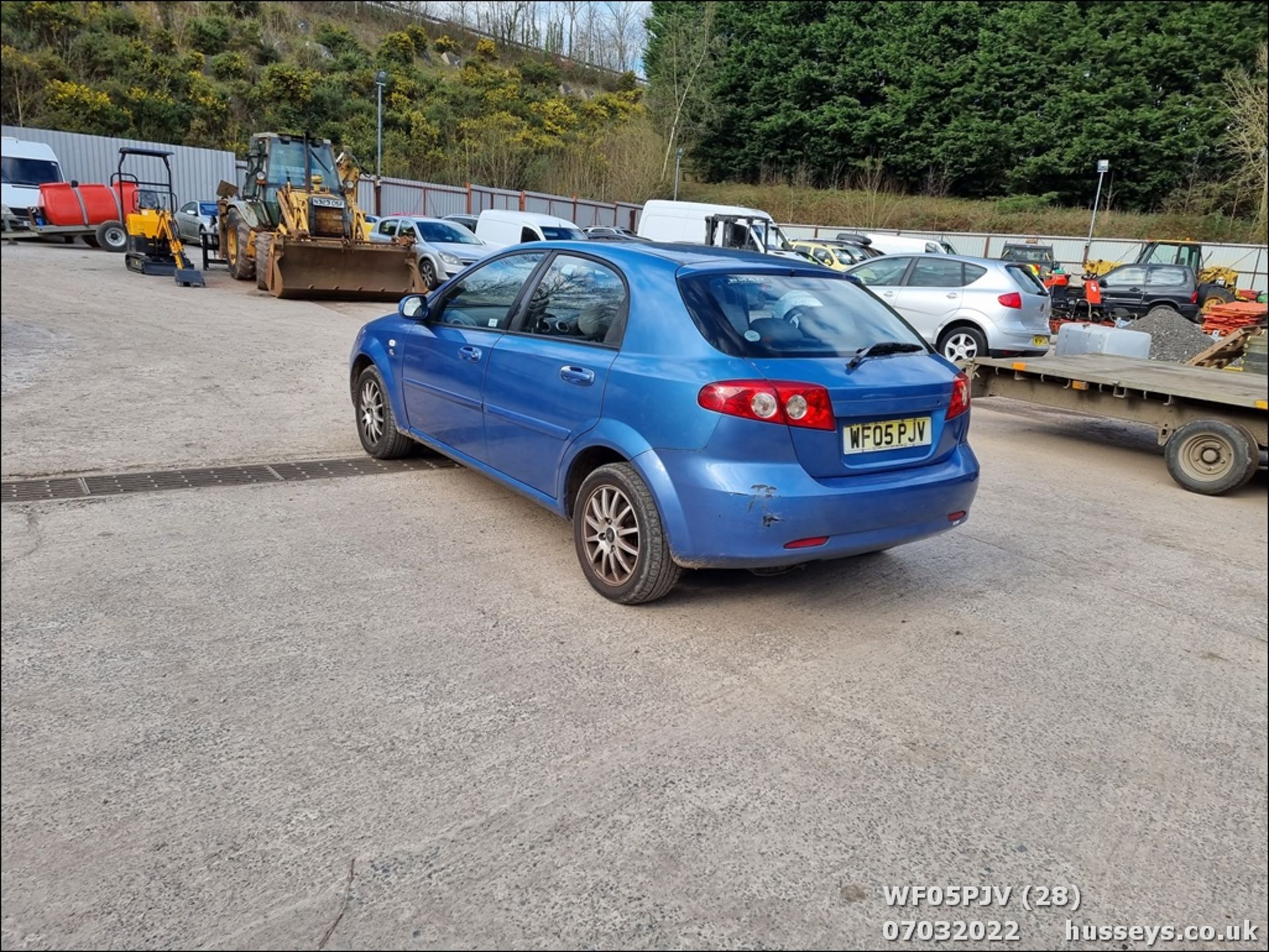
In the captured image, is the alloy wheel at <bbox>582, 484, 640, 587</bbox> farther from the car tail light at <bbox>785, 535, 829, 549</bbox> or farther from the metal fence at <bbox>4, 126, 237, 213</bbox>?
the metal fence at <bbox>4, 126, 237, 213</bbox>

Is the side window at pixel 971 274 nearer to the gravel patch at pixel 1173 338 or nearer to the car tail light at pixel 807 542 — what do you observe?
the gravel patch at pixel 1173 338

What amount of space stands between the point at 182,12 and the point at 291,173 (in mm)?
9176

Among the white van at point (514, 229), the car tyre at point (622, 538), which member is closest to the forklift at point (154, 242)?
the white van at point (514, 229)

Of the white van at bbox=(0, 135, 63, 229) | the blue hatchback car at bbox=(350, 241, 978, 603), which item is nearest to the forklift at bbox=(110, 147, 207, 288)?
the blue hatchback car at bbox=(350, 241, 978, 603)

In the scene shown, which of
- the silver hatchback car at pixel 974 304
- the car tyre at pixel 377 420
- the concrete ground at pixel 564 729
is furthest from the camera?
the silver hatchback car at pixel 974 304

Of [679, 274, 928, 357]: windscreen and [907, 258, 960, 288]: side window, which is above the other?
[907, 258, 960, 288]: side window

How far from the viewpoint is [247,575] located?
13.6 feet

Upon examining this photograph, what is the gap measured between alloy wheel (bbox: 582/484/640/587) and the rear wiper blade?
1.18 metres

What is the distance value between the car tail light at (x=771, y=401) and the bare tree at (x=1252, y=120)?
169 cm

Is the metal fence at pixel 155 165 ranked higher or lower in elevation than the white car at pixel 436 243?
higher

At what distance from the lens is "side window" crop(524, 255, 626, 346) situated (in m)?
4.24

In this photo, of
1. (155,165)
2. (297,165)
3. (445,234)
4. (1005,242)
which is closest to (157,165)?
(155,165)

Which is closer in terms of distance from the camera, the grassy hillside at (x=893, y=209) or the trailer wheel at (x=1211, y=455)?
the trailer wheel at (x=1211, y=455)

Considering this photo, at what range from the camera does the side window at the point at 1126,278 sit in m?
22.2
